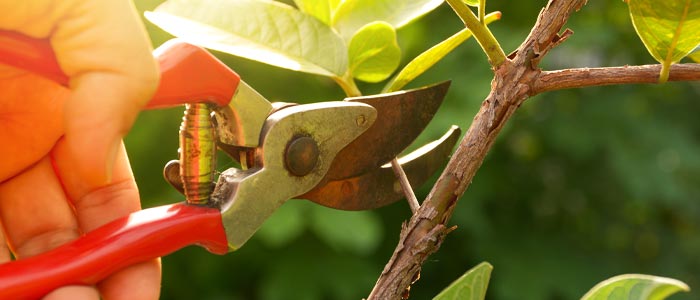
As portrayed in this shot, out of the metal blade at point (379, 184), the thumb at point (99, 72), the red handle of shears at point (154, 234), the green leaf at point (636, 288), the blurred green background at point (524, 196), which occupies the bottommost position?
the blurred green background at point (524, 196)

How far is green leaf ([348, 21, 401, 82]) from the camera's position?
638mm

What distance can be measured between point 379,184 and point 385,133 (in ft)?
0.15

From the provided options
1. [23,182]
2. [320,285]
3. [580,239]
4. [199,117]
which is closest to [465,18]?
[199,117]

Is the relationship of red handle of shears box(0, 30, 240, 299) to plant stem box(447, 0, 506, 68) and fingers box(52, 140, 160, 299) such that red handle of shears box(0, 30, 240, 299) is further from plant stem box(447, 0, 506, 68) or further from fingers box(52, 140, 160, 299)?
plant stem box(447, 0, 506, 68)

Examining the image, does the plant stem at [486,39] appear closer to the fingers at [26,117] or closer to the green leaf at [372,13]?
the green leaf at [372,13]

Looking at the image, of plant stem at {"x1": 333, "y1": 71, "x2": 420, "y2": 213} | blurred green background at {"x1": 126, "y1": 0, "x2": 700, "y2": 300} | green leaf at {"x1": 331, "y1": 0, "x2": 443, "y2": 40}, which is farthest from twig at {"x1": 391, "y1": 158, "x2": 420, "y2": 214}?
blurred green background at {"x1": 126, "y1": 0, "x2": 700, "y2": 300}

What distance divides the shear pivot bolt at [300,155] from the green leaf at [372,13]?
12 centimetres

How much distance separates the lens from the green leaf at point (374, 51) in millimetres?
638

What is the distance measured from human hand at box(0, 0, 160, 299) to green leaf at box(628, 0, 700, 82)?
12.3 inches

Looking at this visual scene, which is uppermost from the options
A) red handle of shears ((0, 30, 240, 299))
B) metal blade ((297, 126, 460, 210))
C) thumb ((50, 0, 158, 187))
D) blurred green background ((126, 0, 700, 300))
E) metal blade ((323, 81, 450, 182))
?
thumb ((50, 0, 158, 187))

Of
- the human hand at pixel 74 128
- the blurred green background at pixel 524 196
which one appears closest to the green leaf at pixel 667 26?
the human hand at pixel 74 128

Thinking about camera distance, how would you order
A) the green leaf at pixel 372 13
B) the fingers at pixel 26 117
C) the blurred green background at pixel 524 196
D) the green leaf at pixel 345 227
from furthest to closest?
the blurred green background at pixel 524 196
the green leaf at pixel 345 227
the green leaf at pixel 372 13
the fingers at pixel 26 117

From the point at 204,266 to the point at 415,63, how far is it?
1690 mm

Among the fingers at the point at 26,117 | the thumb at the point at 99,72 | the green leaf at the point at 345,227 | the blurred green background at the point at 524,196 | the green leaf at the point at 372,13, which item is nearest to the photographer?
the thumb at the point at 99,72
